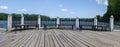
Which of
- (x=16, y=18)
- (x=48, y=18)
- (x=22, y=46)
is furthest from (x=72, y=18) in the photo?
(x=22, y=46)

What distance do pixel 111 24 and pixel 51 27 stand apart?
16.2 feet

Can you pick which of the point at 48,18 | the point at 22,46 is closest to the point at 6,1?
the point at 48,18

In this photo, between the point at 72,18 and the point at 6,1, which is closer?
the point at 72,18

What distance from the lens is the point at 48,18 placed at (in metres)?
20.6

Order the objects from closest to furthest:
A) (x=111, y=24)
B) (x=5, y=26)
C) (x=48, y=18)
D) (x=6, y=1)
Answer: (x=111, y=24), (x=5, y=26), (x=48, y=18), (x=6, y=1)

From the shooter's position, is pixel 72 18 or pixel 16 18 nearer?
pixel 16 18

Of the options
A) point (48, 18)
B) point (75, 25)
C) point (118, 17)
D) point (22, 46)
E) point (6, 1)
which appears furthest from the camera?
point (118, 17)

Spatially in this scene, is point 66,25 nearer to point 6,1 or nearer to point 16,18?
point 16,18

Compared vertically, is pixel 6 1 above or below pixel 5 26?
above

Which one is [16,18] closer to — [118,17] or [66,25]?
[66,25]

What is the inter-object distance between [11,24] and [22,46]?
965 cm

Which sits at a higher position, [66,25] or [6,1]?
[6,1]

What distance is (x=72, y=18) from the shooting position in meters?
19.7

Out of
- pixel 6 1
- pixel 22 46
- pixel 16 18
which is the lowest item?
pixel 22 46
